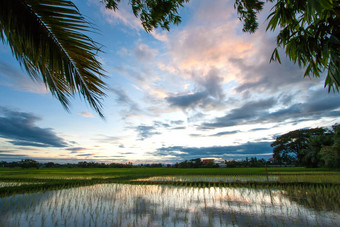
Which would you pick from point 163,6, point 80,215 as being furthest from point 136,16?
point 80,215

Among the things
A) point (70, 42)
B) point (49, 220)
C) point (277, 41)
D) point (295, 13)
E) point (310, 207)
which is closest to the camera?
point (70, 42)

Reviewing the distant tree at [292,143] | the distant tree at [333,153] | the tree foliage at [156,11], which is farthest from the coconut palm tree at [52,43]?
the distant tree at [292,143]

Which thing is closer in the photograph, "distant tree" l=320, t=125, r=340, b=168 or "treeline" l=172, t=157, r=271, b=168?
"distant tree" l=320, t=125, r=340, b=168

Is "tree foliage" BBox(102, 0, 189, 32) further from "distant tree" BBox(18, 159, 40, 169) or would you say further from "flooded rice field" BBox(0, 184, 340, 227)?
"distant tree" BBox(18, 159, 40, 169)

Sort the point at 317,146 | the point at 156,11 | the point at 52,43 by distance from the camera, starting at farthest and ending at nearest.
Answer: the point at 317,146 → the point at 156,11 → the point at 52,43

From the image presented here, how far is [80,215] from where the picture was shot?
15.4 ft

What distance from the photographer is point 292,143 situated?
120ft

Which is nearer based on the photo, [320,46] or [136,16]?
[320,46]

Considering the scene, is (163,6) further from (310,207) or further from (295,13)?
(310,207)

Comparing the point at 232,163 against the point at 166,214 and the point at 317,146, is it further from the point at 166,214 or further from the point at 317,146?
the point at 166,214

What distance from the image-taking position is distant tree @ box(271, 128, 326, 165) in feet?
117

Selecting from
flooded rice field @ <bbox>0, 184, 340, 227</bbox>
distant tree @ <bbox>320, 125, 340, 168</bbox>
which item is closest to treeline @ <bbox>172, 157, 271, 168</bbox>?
distant tree @ <bbox>320, 125, 340, 168</bbox>

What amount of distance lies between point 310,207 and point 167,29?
252 inches

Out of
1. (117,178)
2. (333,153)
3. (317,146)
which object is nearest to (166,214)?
(117,178)
